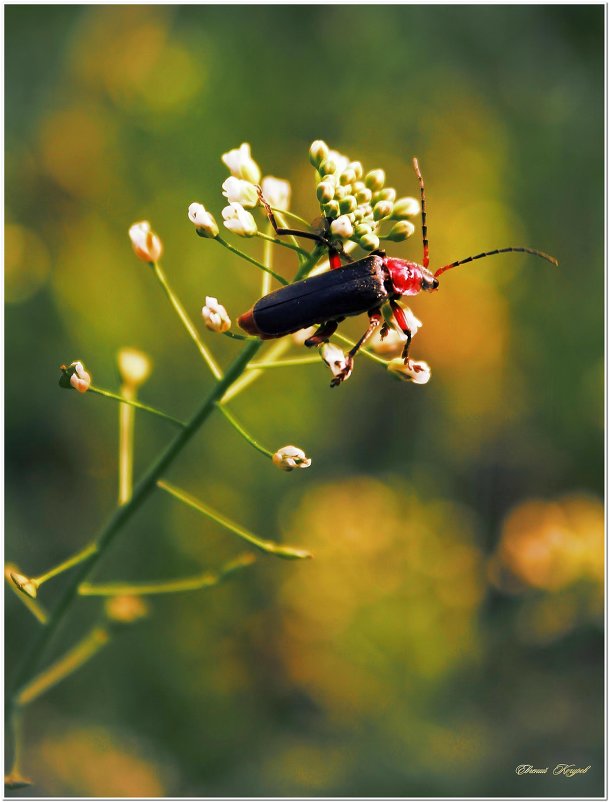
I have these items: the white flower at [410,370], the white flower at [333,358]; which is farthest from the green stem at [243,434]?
the white flower at [410,370]

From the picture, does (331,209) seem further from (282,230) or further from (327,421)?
(327,421)

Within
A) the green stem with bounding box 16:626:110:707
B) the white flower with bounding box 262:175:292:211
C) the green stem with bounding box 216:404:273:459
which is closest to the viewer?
the green stem with bounding box 216:404:273:459

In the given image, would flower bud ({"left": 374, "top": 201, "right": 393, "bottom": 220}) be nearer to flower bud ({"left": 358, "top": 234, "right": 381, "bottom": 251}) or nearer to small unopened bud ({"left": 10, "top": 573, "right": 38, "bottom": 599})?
flower bud ({"left": 358, "top": 234, "right": 381, "bottom": 251})

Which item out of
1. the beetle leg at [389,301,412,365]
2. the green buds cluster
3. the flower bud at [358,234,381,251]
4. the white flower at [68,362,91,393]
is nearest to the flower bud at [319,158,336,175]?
the green buds cluster

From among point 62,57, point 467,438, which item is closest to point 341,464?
point 467,438

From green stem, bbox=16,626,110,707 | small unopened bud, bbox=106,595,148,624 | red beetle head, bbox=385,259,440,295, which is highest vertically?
red beetle head, bbox=385,259,440,295

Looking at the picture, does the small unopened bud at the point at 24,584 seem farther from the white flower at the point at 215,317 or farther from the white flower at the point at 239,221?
the white flower at the point at 239,221

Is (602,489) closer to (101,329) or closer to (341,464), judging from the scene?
(341,464)
